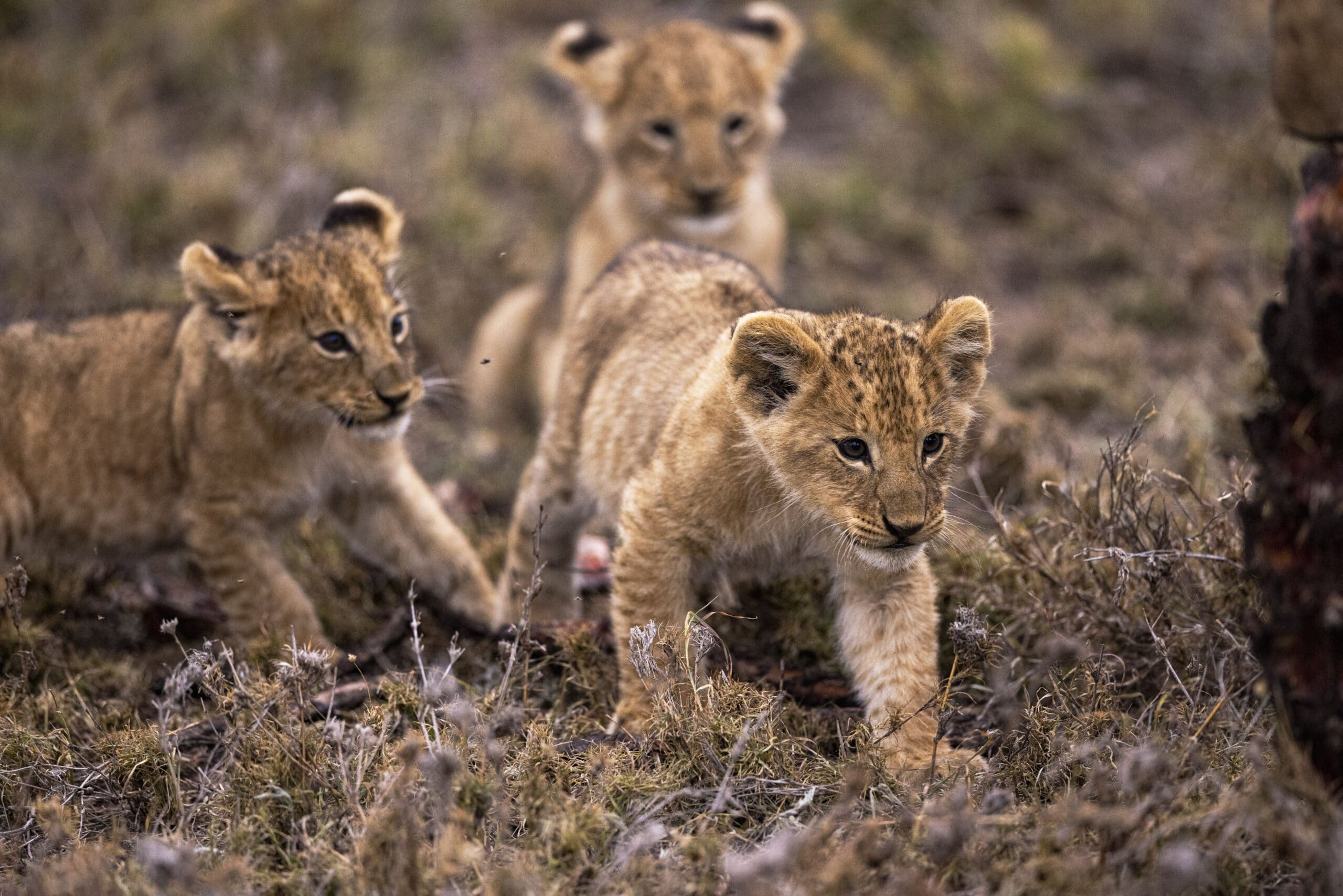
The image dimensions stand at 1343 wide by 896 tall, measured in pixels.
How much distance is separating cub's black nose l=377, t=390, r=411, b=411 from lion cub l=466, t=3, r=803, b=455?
2174 millimetres

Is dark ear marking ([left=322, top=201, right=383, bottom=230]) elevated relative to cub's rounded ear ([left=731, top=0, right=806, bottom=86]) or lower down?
elevated

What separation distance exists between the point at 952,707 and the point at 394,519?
2.77 metres

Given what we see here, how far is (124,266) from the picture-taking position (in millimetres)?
8688

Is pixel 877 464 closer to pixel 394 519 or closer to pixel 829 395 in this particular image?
pixel 829 395

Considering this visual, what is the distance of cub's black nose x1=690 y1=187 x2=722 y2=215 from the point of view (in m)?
7.60

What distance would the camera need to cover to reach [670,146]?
25.6ft

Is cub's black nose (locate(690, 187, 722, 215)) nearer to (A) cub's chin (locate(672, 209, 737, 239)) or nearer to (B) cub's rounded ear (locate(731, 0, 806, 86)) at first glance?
(A) cub's chin (locate(672, 209, 737, 239))

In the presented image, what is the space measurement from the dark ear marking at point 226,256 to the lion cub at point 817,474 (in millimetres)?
1712

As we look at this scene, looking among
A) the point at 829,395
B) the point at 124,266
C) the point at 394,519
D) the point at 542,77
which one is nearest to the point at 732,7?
the point at 542,77

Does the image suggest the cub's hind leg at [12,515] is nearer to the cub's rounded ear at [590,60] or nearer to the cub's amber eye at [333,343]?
the cub's amber eye at [333,343]

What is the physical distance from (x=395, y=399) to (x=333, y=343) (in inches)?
13.2

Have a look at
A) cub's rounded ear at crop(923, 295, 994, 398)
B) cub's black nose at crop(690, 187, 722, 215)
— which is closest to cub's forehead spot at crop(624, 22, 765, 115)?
cub's black nose at crop(690, 187, 722, 215)

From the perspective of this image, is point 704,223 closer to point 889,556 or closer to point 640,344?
point 640,344

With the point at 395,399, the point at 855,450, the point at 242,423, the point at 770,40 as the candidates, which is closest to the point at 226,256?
the point at 242,423
